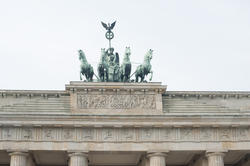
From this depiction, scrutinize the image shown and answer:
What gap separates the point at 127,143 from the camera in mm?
31109

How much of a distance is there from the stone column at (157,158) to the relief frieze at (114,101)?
9.39 feet

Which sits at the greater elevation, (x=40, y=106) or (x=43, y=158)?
(x=40, y=106)

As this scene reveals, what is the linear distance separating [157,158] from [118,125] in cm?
294

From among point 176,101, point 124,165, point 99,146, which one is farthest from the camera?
point 124,165

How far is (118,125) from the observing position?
31.0 meters

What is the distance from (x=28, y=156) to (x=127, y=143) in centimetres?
575

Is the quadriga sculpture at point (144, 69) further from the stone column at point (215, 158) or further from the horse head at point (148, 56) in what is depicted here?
the stone column at point (215, 158)

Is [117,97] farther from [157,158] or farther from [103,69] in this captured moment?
[157,158]

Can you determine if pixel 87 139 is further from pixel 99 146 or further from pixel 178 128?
pixel 178 128

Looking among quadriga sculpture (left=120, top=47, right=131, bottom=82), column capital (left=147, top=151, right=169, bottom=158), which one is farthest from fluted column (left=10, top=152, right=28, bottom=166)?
quadriga sculpture (left=120, top=47, right=131, bottom=82)

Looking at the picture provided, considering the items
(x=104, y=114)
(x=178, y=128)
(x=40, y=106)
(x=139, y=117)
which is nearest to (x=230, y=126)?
(x=178, y=128)

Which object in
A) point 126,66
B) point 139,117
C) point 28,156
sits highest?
point 126,66

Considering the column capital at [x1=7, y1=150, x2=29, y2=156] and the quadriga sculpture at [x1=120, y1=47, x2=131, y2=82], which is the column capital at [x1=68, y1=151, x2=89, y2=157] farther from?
the quadriga sculpture at [x1=120, y1=47, x2=131, y2=82]

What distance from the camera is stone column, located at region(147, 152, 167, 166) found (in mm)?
30797
